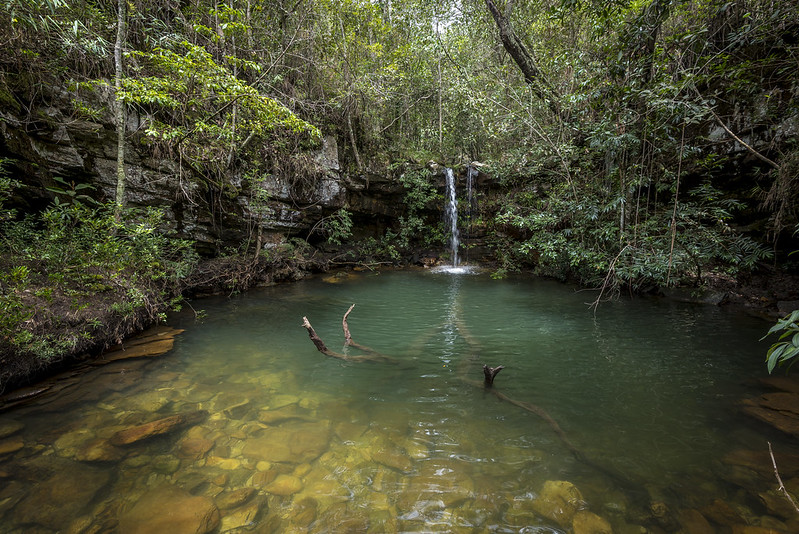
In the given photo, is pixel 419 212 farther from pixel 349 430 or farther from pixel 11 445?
pixel 11 445

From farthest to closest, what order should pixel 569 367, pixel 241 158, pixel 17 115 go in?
1. pixel 241 158
2. pixel 17 115
3. pixel 569 367

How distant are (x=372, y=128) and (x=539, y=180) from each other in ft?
21.9

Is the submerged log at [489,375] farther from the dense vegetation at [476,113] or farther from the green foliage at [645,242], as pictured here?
the dense vegetation at [476,113]

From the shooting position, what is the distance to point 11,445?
2.64 metres

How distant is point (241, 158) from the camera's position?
29.5 ft

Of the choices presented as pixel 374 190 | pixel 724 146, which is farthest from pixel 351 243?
pixel 724 146

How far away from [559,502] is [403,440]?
1222 mm

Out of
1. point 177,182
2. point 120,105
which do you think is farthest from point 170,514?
point 177,182

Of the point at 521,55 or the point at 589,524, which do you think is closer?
the point at 589,524

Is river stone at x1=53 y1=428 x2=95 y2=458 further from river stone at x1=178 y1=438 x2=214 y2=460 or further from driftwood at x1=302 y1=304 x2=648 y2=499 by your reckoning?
driftwood at x1=302 y1=304 x2=648 y2=499

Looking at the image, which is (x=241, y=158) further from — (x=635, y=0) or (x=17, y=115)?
(x=635, y=0)

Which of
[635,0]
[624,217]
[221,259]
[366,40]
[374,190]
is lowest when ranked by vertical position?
[221,259]

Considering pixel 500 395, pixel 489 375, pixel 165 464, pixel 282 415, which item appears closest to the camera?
pixel 165 464

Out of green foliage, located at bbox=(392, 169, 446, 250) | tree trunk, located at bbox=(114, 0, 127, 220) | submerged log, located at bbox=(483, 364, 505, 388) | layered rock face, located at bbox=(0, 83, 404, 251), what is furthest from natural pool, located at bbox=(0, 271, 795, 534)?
green foliage, located at bbox=(392, 169, 446, 250)
